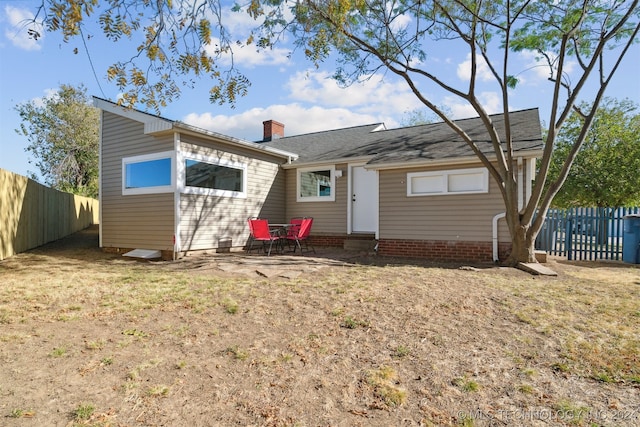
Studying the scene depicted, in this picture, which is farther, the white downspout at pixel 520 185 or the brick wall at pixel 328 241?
the brick wall at pixel 328 241

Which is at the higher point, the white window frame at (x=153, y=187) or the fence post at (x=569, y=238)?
the white window frame at (x=153, y=187)

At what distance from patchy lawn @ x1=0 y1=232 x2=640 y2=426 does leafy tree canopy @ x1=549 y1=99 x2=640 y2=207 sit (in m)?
15.8

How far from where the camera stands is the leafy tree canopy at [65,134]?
2266 centimetres

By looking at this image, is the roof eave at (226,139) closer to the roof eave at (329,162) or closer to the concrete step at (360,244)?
the roof eave at (329,162)

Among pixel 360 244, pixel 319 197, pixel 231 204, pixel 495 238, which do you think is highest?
pixel 319 197

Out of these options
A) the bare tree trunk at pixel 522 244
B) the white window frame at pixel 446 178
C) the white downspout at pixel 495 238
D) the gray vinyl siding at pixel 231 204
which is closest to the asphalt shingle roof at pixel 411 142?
the white window frame at pixel 446 178

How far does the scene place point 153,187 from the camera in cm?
884

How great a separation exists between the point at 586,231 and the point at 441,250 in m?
4.42

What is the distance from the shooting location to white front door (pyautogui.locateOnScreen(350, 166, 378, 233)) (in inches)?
416

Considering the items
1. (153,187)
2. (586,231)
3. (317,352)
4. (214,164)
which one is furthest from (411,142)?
(317,352)

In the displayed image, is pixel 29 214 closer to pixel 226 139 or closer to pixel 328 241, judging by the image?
pixel 226 139

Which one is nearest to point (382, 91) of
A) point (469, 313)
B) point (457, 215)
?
point (457, 215)

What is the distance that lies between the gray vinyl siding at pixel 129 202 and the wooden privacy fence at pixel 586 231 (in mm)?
10428

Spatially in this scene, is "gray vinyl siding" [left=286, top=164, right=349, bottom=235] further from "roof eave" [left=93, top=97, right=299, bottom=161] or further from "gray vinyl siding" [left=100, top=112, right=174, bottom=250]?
"gray vinyl siding" [left=100, top=112, right=174, bottom=250]
